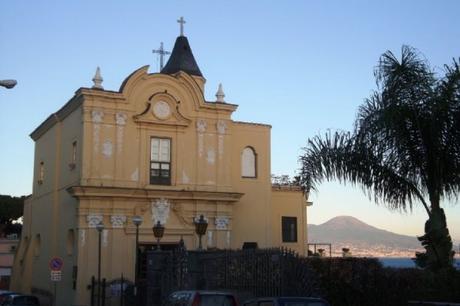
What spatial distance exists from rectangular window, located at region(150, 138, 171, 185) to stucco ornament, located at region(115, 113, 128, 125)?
71.2 inches

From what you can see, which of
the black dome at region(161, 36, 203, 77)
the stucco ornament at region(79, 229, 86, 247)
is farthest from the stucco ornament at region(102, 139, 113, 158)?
the black dome at region(161, 36, 203, 77)

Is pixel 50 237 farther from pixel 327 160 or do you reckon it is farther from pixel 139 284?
pixel 327 160

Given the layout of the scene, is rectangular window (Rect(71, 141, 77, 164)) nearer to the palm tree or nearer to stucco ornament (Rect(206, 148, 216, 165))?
stucco ornament (Rect(206, 148, 216, 165))

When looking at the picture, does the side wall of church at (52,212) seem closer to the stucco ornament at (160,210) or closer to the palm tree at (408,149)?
the stucco ornament at (160,210)

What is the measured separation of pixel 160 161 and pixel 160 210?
2588 mm

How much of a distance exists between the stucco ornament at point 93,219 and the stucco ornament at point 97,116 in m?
4.59

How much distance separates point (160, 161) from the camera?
111 feet

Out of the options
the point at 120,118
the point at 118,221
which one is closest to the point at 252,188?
the point at 118,221

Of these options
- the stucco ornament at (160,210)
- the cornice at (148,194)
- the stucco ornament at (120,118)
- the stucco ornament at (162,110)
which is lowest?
the stucco ornament at (160,210)

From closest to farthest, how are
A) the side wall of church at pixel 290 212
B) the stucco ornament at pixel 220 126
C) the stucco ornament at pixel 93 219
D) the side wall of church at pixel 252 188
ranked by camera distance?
1. the stucco ornament at pixel 93 219
2. the stucco ornament at pixel 220 126
3. the side wall of church at pixel 252 188
4. the side wall of church at pixel 290 212

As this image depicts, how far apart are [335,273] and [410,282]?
2099 mm

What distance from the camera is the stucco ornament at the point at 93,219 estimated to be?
1232 inches

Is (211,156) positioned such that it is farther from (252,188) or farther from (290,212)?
(290,212)

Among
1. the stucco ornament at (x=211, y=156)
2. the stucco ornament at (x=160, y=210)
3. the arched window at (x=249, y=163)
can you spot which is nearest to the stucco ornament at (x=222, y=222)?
the stucco ornament at (x=160, y=210)
